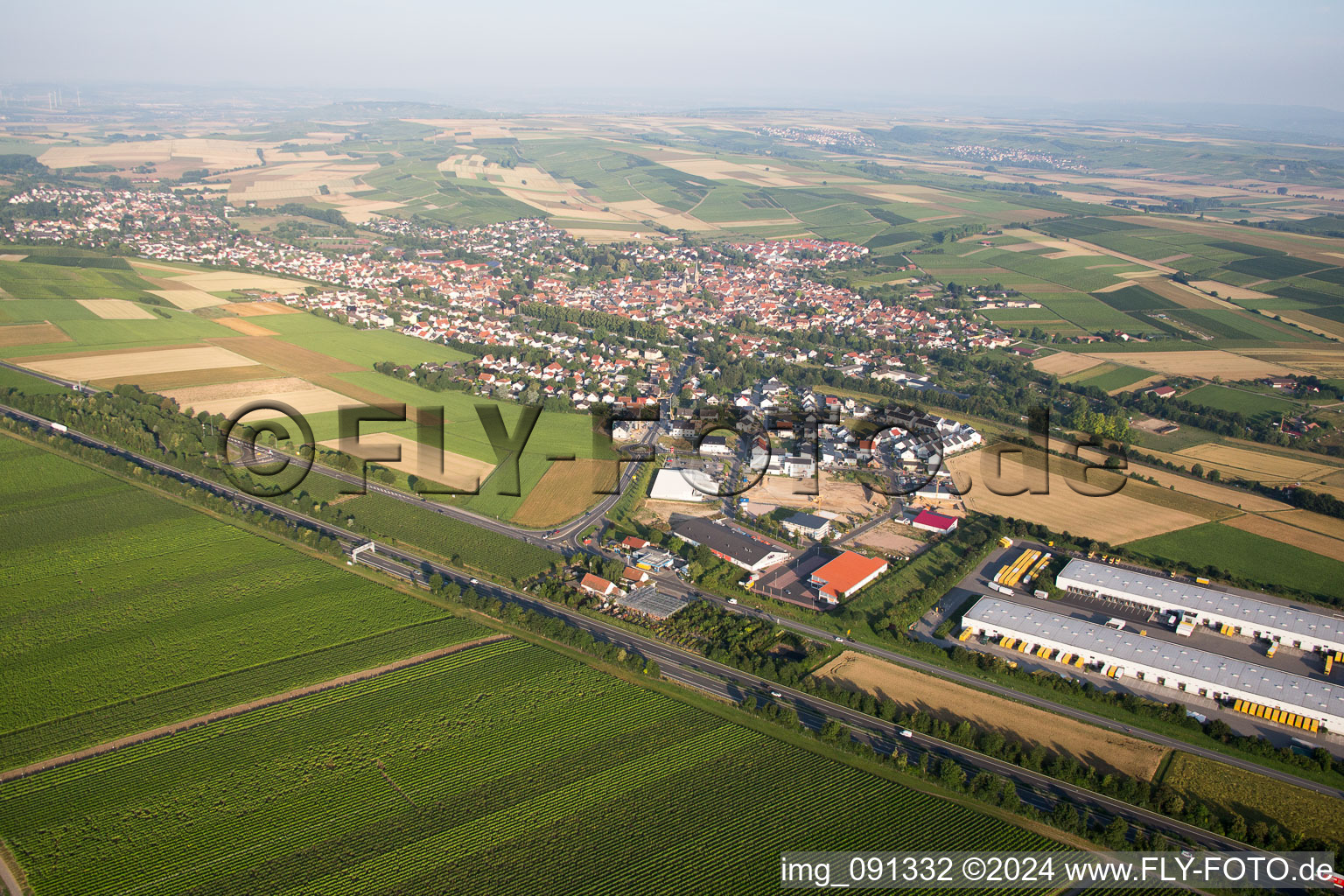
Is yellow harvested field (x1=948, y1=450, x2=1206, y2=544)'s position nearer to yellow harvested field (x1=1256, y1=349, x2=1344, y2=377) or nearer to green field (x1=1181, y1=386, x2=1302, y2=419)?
green field (x1=1181, y1=386, x2=1302, y2=419)

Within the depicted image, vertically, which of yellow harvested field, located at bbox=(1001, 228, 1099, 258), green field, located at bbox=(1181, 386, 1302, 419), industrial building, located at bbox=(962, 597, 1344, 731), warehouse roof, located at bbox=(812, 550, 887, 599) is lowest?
industrial building, located at bbox=(962, 597, 1344, 731)

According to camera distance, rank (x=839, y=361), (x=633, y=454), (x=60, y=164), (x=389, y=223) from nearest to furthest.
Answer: (x=633, y=454)
(x=839, y=361)
(x=389, y=223)
(x=60, y=164)

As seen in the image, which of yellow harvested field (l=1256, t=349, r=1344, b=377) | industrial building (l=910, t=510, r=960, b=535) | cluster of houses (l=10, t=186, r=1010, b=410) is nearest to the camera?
industrial building (l=910, t=510, r=960, b=535)

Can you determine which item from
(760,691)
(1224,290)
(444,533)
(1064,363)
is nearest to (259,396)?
(444,533)

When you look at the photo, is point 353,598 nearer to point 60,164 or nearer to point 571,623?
point 571,623

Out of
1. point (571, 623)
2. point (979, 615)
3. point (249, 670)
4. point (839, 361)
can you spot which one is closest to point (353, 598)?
point (249, 670)

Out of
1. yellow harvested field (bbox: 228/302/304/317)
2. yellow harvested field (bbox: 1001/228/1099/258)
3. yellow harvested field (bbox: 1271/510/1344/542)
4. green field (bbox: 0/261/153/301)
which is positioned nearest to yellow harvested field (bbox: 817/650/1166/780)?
yellow harvested field (bbox: 1271/510/1344/542)
